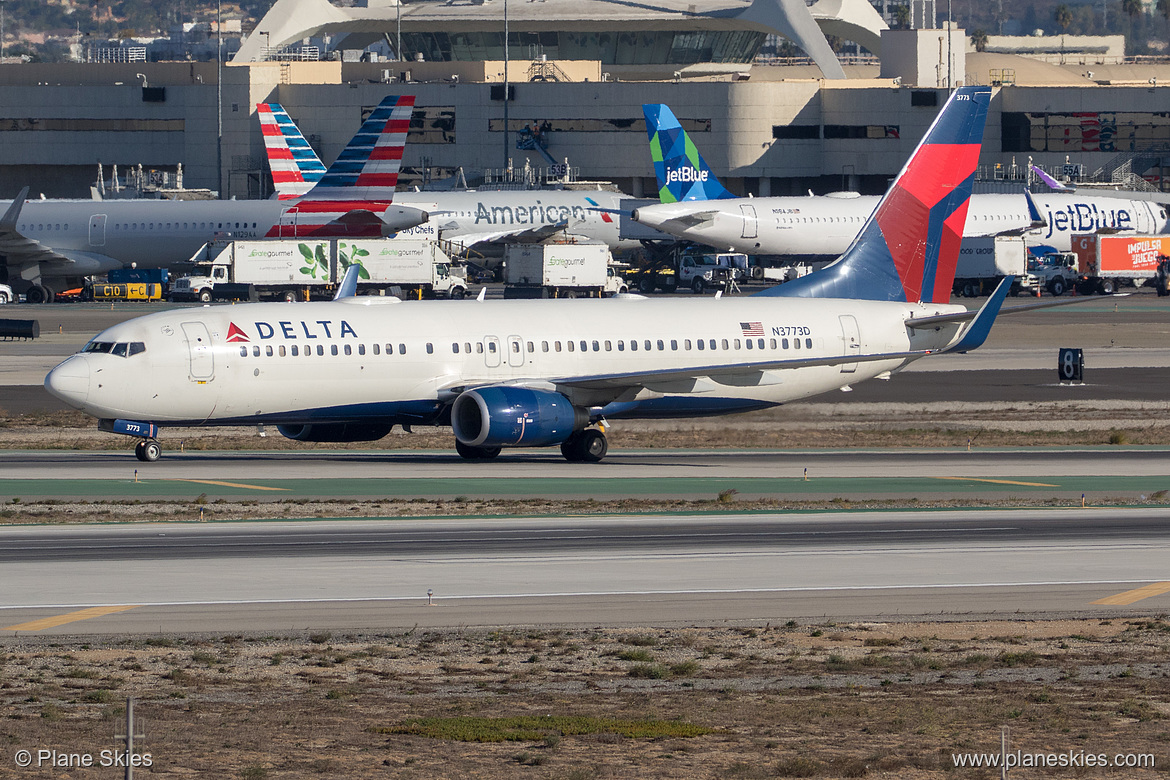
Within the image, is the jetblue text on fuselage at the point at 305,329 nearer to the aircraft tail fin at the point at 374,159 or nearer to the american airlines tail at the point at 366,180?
the american airlines tail at the point at 366,180

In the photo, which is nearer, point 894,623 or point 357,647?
point 357,647

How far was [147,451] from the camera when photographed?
43.4 m

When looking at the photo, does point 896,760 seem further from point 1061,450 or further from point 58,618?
point 1061,450

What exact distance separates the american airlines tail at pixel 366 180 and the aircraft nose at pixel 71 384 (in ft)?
192

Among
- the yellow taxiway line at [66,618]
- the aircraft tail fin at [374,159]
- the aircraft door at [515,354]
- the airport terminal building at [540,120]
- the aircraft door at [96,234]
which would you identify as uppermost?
the airport terminal building at [540,120]

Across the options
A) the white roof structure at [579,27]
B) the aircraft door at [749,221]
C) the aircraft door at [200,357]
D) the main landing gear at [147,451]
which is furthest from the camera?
the white roof structure at [579,27]

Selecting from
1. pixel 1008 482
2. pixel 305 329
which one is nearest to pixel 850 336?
pixel 1008 482

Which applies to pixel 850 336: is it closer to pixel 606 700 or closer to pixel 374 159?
pixel 606 700

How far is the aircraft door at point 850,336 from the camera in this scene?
47.4 meters

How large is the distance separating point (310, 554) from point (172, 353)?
39.7 ft

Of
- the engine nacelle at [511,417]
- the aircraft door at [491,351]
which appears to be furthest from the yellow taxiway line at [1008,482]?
the aircraft door at [491,351]

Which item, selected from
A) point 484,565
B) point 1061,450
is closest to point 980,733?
point 484,565

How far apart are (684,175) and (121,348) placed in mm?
84941

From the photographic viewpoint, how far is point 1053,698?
788 inches
